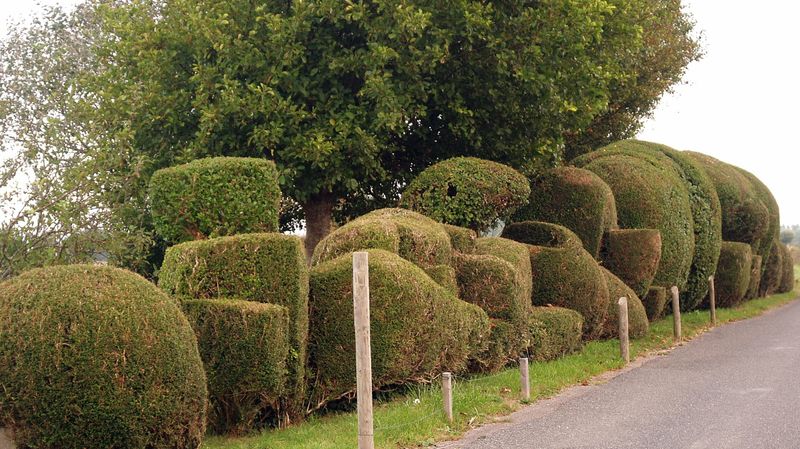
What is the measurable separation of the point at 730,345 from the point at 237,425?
448 inches

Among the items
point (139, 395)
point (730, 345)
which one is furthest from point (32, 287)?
point (730, 345)

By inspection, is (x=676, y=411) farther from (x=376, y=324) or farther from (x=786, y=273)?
(x=786, y=273)

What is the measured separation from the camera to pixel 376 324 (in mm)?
10664

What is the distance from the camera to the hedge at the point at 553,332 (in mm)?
14547

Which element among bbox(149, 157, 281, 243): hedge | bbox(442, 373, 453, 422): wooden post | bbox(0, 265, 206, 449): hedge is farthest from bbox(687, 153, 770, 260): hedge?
bbox(0, 265, 206, 449): hedge

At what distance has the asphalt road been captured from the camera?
30.5 feet

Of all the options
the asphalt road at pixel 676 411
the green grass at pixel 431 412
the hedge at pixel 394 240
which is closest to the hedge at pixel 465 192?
the hedge at pixel 394 240

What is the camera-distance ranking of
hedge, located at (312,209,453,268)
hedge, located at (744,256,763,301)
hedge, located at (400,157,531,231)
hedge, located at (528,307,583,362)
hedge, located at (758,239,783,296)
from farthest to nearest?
hedge, located at (758,239,783,296)
hedge, located at (744,256,763,301)
hedge, located at (400,157,531,231)
hedge, located at (528,307,583,362)
hedge, located at (312,209,453,268)

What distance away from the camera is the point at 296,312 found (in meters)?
10.1

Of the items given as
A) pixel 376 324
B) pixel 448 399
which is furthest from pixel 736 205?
pixel 448 399

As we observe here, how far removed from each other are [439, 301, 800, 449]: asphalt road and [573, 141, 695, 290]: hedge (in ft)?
15.0

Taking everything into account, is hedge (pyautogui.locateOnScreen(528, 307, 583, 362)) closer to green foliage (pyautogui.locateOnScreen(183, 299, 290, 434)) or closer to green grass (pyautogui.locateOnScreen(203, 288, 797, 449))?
green grass (pyautogui.locateOnScreen(203, 288, 797, 449))

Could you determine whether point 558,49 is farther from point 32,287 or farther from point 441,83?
point 32,287

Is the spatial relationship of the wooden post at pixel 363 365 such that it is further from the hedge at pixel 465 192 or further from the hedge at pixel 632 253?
the hedge at pixel 632 253
